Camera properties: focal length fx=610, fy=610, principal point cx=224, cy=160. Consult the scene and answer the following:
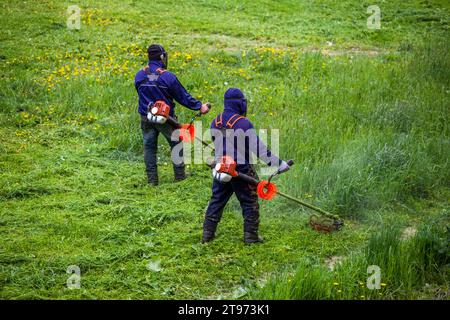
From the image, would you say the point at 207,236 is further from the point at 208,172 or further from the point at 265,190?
the point at 208,172

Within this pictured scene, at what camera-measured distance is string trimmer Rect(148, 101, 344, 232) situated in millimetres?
6543

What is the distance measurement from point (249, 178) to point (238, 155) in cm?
32

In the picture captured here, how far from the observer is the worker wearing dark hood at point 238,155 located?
22.1ft

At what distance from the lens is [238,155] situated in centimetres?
690

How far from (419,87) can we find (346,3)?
8354 millimetres

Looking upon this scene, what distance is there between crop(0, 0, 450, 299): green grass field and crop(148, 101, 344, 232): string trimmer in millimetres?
149

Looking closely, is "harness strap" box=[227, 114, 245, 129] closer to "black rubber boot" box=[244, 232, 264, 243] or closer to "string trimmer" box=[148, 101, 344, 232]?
"string trimmer" box=[148, 101, 344, 232]

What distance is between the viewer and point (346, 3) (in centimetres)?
1897

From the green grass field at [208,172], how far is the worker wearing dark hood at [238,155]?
286 mm

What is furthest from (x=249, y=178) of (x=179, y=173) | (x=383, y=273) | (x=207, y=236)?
(x=179, y=173)

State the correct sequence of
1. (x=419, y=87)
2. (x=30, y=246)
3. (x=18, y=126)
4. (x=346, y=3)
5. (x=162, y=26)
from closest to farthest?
(x=30, y=246) < (x=18, y=126) < (x=419, y=87) < (x=162, y=26) < (x=346, y=3)

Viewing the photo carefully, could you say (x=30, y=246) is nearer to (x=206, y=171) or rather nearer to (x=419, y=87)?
(x=206, y=171)

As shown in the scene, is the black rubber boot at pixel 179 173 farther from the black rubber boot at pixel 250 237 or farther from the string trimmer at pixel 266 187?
the string trimmer at pixel 266 187

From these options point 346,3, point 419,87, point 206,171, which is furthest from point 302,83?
point 346,3
